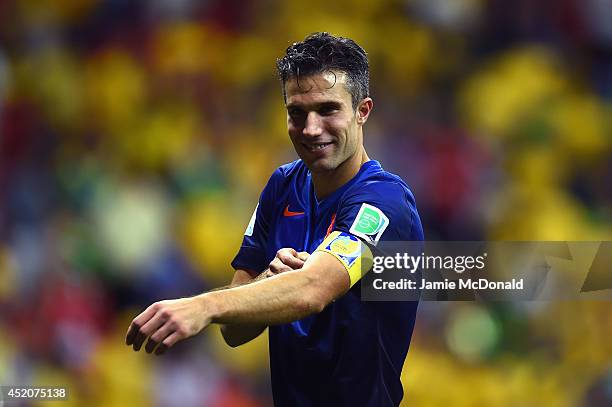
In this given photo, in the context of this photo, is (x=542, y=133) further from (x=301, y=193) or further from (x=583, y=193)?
(x=301, y=193)

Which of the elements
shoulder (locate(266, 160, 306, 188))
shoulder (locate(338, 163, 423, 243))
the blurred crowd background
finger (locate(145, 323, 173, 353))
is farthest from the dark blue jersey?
the blurred crowd background

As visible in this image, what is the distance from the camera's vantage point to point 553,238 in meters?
5.48

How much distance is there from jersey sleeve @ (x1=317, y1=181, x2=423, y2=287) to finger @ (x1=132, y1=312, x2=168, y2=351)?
630mm

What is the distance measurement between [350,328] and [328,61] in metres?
0.82

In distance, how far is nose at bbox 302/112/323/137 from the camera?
2.91m

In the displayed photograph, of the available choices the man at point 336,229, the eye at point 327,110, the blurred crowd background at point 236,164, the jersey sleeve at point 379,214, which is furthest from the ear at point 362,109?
the blurred crowd background at point 236,164

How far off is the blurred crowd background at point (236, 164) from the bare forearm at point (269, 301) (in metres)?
2.79

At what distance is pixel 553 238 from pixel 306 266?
10.7 feet

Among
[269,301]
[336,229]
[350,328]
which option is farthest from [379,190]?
[269,301]

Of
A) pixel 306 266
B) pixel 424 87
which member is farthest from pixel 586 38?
pixel 306 266

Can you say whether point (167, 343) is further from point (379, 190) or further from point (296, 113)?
point (296, 113)

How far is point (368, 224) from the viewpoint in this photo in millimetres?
2754

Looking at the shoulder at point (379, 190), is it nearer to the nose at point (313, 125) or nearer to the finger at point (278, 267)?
the nose at point (313, 125)

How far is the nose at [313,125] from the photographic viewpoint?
9.56 ft
